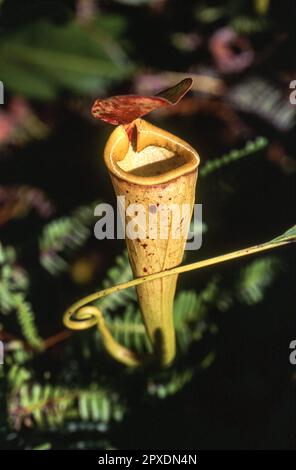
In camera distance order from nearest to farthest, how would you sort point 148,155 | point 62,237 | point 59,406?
point 148,155, point 59,406, point 62,237

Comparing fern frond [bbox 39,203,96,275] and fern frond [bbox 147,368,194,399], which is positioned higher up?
fern frond [bbox 39,203,96,275]

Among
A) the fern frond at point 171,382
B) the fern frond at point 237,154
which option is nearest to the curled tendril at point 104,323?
the fern frond at point 171,382

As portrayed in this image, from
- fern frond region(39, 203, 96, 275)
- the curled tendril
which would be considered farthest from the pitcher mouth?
fern frond region(39, 203, 96, 275)

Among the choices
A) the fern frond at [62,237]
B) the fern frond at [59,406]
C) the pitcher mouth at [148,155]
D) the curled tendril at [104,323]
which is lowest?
the fern frond at [59,406]

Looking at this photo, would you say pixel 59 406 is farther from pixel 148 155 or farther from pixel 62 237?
pixel 148 155

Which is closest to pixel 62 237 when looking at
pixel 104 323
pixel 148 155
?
pixel 104 323

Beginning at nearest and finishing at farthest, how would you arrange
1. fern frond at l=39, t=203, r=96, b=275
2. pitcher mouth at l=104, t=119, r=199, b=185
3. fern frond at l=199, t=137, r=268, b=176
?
1. pitcher mouth at l=104, t=119, r=199, b=185
2. fern frond at l=199, t=137, r=268, b=176
3. fern frond at l=39, t=203, r=96, b=275

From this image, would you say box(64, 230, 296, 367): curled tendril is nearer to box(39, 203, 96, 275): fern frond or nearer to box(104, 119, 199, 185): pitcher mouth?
box(104, 119, 199, 185): pitcher mouth

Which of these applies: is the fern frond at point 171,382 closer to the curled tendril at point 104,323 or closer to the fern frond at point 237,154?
the curled tendril at point 104,323

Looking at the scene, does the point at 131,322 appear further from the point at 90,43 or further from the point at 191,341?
the point at 90,43
